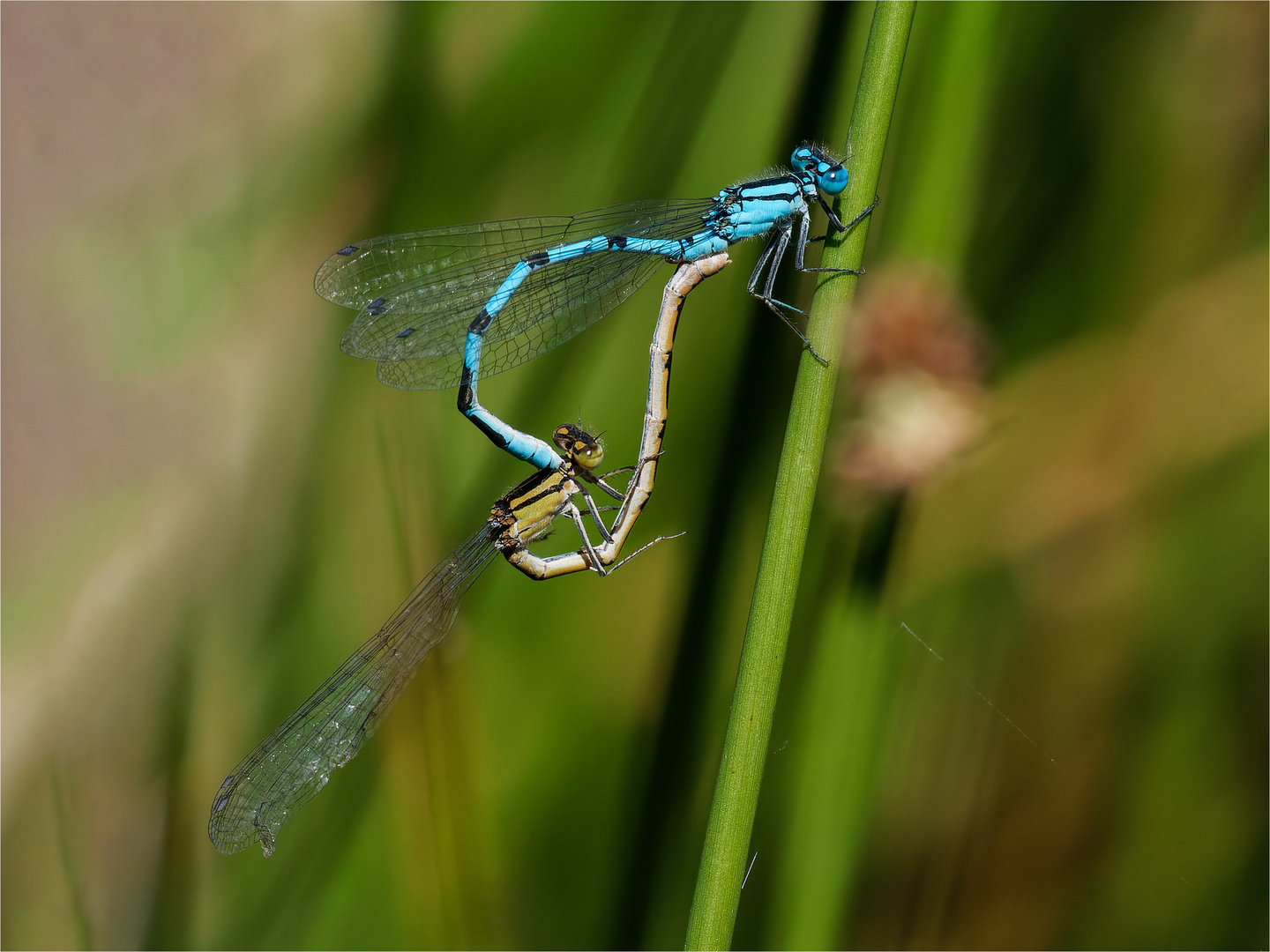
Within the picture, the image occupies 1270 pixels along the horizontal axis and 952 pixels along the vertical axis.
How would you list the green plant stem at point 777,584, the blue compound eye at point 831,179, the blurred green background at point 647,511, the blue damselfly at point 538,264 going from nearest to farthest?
the green plant stem at point 777,584, the blurred green background at point 647,511, the blue compound eye at point 831,179, the blue damselfly at point 538,264

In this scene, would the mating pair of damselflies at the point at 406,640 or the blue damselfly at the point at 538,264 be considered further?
the blue damselfly at the point at 538,264

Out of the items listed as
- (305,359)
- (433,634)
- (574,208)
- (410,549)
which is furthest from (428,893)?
(574,208)

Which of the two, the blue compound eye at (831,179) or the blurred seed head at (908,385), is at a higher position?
the blue compound eye at (831,179)

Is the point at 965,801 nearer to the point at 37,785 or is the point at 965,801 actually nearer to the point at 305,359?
the point at 305,359

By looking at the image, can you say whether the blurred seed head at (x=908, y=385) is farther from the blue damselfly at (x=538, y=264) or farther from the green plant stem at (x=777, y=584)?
the green plant stem at (x=777, y=584)

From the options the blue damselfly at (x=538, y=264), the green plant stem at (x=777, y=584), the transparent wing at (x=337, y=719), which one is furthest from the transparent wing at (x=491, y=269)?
the green plant stem at (x=777, y=584)

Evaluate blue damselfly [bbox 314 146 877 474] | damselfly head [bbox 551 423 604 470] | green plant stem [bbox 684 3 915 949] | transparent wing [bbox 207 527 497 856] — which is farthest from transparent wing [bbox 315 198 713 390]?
green plant stem [bbox 684 3 915 949]
